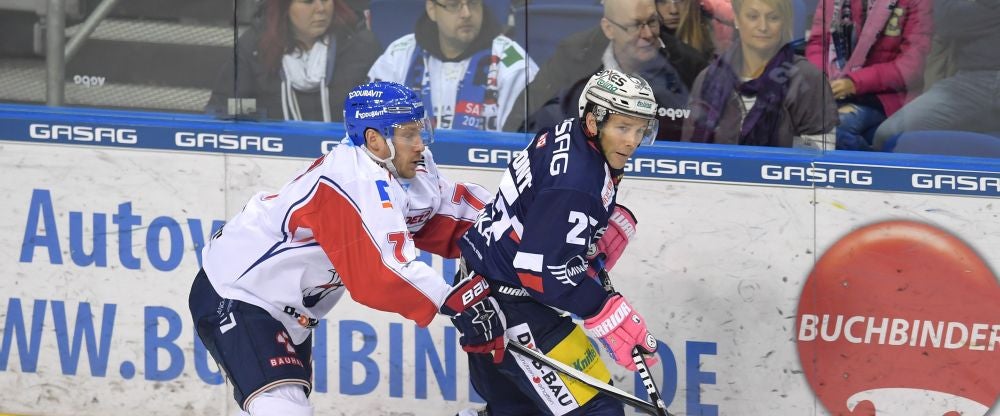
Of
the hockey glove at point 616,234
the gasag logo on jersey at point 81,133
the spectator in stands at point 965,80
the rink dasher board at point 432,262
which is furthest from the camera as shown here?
the gasag logo on jersey at point 81,133

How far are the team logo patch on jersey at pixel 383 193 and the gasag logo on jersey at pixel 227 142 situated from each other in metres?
1.12

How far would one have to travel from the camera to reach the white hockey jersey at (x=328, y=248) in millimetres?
3533

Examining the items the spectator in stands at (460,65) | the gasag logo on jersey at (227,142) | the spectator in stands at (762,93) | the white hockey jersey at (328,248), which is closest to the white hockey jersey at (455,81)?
the spectator in stands at (460,65)

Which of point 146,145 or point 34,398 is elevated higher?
point 146,145

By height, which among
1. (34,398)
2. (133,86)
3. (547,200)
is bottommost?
(34,398)

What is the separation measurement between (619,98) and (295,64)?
150 cm

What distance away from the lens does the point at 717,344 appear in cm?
448

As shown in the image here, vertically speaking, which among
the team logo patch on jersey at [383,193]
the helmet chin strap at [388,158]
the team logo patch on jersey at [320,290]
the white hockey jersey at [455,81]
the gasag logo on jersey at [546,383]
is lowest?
the gasag logo on jersey at [546,383]

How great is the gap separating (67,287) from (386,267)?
68.9 inches

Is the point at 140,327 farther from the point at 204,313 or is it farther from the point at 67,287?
the point at 204,313

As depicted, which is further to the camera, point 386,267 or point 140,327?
point 140,327

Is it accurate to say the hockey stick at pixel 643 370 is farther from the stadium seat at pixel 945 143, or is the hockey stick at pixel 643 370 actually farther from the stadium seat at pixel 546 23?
the stadium seat at pixel 945 143

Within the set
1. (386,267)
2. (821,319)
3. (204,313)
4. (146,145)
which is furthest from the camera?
(146,145)

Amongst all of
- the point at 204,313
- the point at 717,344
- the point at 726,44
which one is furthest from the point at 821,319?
the point at 204,313
